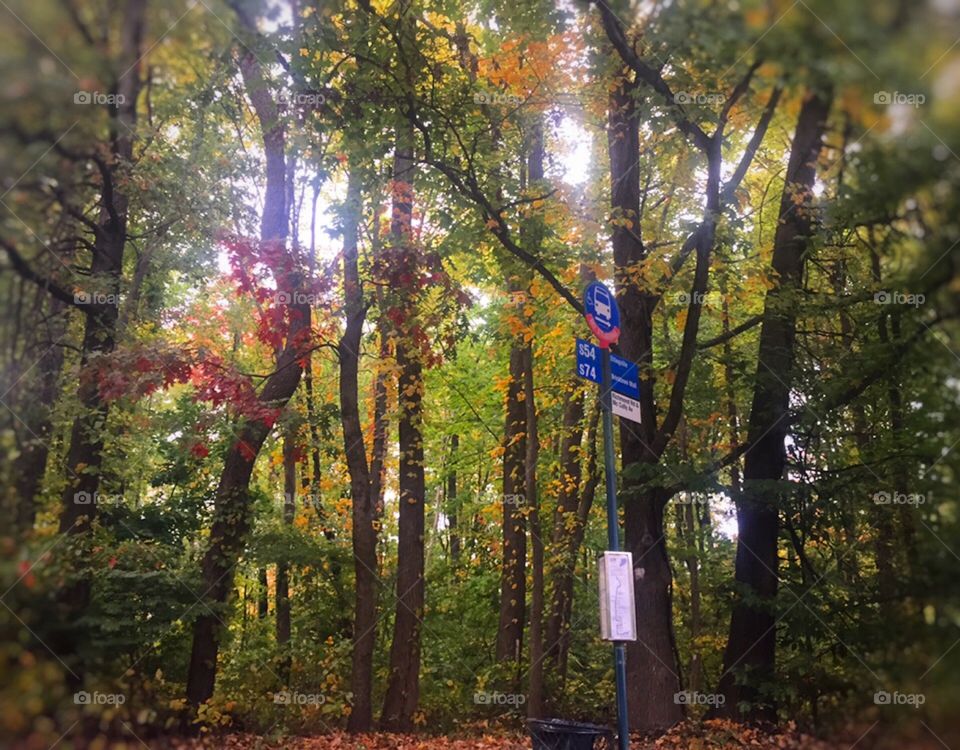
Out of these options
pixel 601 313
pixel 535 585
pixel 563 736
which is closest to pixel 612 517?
pixel 601 313

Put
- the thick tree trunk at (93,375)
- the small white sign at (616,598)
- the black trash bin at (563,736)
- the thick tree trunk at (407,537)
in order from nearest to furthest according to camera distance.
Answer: the small white sign at (616,598) → the black trash bin at (563,736) → the thick tree trunk at (93,375) → the thick tree trunk at (407,537)

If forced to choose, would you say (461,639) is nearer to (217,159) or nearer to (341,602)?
(341,602)

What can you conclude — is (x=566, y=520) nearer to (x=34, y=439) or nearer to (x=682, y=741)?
(x=682, y=741)

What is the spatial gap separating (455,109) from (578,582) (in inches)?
506

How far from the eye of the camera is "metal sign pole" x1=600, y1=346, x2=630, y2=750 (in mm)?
5410

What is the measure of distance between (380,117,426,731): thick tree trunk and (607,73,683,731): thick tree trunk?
4035 millimetres

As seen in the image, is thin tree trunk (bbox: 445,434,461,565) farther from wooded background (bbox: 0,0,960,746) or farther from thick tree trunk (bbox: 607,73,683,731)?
thick tree trunk (bbox: 607,73,683,731)

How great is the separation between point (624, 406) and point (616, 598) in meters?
1.57

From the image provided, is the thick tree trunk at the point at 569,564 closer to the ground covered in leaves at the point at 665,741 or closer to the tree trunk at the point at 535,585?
the tree trunk at the point at 535,585

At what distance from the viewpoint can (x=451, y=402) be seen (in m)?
18.5

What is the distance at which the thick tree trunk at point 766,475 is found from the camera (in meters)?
8.49

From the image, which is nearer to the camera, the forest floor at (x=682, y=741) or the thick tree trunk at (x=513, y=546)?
the forest floor at (x=682, y=741)

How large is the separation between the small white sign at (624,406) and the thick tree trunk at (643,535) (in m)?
2.38

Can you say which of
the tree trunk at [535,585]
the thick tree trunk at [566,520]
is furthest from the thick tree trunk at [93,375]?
the thick tree trunk at [566,520]
